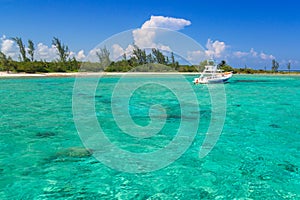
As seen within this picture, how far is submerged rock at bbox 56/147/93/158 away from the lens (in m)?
8.85

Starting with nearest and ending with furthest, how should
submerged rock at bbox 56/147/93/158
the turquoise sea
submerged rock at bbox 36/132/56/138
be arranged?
1. the turquoise sea
2. submerged rock at bbox 56/147/93/158
3. submerged rock at bbox 36/132/56/138

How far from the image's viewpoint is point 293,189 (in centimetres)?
662

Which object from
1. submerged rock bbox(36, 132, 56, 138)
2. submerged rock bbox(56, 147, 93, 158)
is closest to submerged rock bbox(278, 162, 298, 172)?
submerged rock bbox(56, 147, 93, 158)

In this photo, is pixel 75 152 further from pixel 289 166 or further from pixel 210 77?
pixel 210 77

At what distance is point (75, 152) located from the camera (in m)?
9.18

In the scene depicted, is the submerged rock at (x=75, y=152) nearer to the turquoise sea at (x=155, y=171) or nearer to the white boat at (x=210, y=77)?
the turquoise sea at (x=155, y=171)

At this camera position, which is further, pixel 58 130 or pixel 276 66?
pixel 276 66

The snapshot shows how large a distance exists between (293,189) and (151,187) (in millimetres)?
3709

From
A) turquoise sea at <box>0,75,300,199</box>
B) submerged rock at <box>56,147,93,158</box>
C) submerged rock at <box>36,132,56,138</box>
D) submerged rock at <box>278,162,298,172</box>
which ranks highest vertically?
submerged rock at <box>36,132,56,138</box>

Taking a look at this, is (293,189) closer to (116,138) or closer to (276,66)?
(116,138)

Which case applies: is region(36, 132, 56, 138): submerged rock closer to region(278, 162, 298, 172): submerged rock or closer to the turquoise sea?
the turquoise sea

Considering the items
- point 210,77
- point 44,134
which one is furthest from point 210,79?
point 44,134

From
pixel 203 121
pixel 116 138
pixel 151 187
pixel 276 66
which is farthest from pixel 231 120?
pixel 276 66

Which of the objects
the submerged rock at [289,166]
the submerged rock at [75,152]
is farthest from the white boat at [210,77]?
the submerged rock at [75,152]
